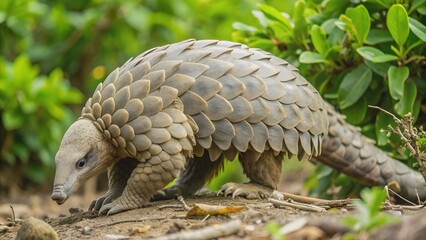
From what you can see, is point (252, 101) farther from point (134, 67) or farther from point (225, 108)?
point (134, 67)

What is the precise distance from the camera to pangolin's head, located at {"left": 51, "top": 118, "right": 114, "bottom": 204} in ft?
13.9

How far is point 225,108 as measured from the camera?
14.0 ft

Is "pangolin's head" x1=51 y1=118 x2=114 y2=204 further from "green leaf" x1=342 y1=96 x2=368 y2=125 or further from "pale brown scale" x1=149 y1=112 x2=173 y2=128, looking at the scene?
"green leaf" x1=342 y1=96 x2=368 y2=125

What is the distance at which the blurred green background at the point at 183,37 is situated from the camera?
513 centimetres

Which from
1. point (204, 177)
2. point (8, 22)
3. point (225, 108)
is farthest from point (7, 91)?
point (225, 108)

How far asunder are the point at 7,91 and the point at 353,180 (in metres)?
4.22

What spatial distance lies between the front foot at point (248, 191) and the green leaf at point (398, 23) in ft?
4.04

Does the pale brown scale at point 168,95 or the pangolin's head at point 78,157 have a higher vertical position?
the pale brown scale at point 168,95

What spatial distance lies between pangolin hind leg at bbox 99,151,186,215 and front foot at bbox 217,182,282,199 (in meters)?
0.39

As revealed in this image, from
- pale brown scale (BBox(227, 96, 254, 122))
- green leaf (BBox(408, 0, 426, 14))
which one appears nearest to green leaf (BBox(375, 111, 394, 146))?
green leaf (BBox(408, 0, 426, 14))

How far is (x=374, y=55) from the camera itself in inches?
197

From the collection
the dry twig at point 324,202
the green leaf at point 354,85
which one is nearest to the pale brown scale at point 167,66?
the dry twig at point 324,202

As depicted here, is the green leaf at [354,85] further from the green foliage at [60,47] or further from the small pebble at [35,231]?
the green foliage at [60,47]

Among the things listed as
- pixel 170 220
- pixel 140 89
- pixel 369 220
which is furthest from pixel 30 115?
pixel 369 220
